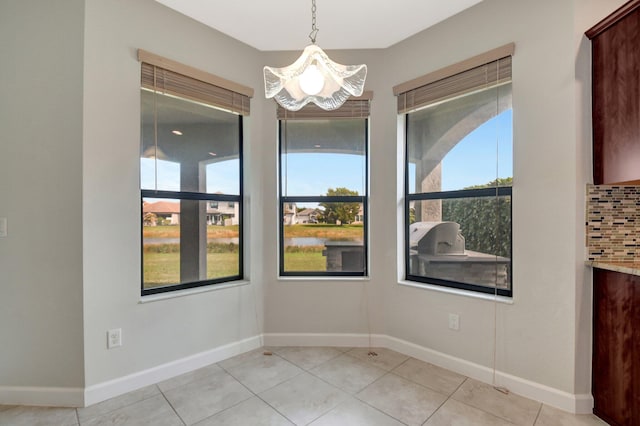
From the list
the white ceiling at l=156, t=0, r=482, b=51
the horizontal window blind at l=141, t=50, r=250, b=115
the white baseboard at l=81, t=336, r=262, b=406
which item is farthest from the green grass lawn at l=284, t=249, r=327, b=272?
the white ceiling at l=156, t=0, r=482, b=51

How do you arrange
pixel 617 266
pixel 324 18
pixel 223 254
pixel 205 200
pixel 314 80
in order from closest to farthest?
pixel 314 80, pixel 617 266, pixel 324 18, pixel 205 200, pixel 223 254

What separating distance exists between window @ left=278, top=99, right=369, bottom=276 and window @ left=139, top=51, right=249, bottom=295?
1.52ft

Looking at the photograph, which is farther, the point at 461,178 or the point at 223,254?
the point at 223,254

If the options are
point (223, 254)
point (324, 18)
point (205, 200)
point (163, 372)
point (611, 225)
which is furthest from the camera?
point (223, 254)

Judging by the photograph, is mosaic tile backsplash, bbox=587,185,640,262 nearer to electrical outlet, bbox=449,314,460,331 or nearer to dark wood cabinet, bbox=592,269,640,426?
dark wood cabinet, bbox=592,269,640,426

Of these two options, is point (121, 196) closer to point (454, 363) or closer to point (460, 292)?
point (460, 292)

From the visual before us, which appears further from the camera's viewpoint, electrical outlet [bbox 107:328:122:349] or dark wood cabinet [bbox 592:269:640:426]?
electrical outlet [bbox 107:328:122:349]

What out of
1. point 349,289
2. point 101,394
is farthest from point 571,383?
point 101,394

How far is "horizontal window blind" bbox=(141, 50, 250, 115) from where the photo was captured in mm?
2102

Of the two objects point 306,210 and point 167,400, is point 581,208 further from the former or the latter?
point 167,400

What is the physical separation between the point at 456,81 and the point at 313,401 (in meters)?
2.53

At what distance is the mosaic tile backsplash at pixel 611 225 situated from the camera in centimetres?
175

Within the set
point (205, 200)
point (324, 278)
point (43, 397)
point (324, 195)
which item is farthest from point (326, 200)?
point (43, 397)

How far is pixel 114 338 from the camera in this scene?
6.36ft
